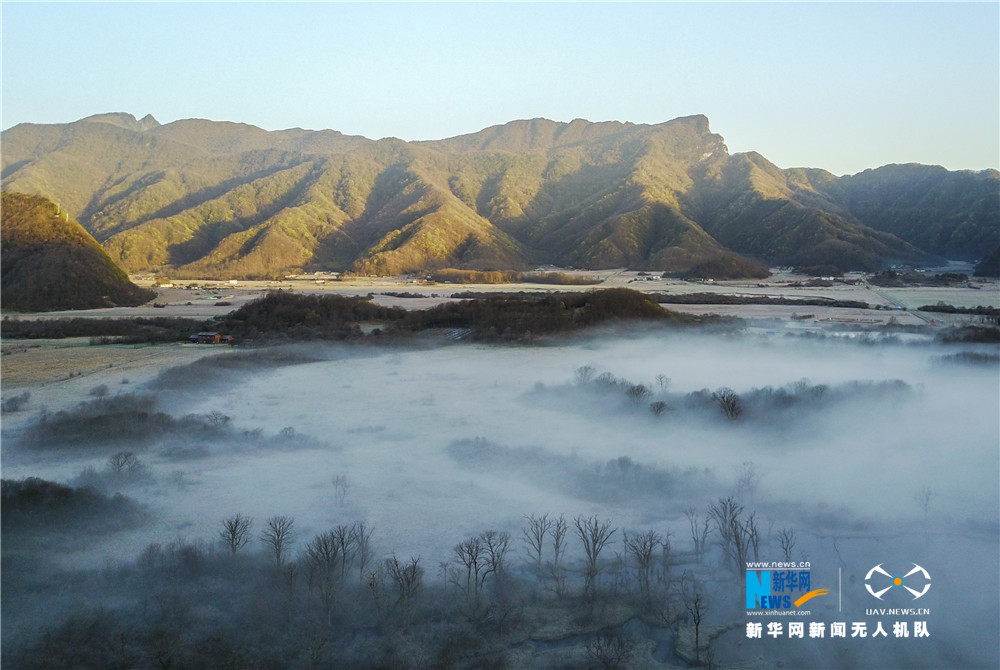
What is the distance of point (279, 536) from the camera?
37.4 ft

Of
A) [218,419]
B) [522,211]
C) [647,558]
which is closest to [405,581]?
[647,558]

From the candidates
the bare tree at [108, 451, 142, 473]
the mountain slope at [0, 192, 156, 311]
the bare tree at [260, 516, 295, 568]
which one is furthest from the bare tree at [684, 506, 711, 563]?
the mountain slope at [0, 192, 156, 311]

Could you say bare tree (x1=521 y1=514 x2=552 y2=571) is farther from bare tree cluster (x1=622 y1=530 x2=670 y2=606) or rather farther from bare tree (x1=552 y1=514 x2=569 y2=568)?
bare tree cluster (x1=622 y1=530 x2=670 y2=606)

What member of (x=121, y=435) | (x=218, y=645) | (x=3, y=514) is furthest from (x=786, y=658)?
(x=121, y=435)

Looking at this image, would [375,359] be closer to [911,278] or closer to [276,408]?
[276,408]

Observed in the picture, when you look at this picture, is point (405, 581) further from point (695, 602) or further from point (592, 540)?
point (695, 602)

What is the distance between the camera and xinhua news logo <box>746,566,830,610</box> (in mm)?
10188

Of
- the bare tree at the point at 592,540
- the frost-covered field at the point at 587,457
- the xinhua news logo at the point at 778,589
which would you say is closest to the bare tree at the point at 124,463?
the frost-covered field at the point at 587,457

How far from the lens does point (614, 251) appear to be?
106062 millimetres

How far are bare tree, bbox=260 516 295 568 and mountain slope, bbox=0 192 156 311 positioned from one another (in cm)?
4369

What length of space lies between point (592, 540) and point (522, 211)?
141480 millimetres

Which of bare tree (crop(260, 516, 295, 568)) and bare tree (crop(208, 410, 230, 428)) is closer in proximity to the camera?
bare tree (crop(260, 516, 295, 568))

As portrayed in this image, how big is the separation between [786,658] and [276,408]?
16.1m

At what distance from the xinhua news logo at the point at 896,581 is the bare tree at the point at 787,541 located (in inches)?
47.7
